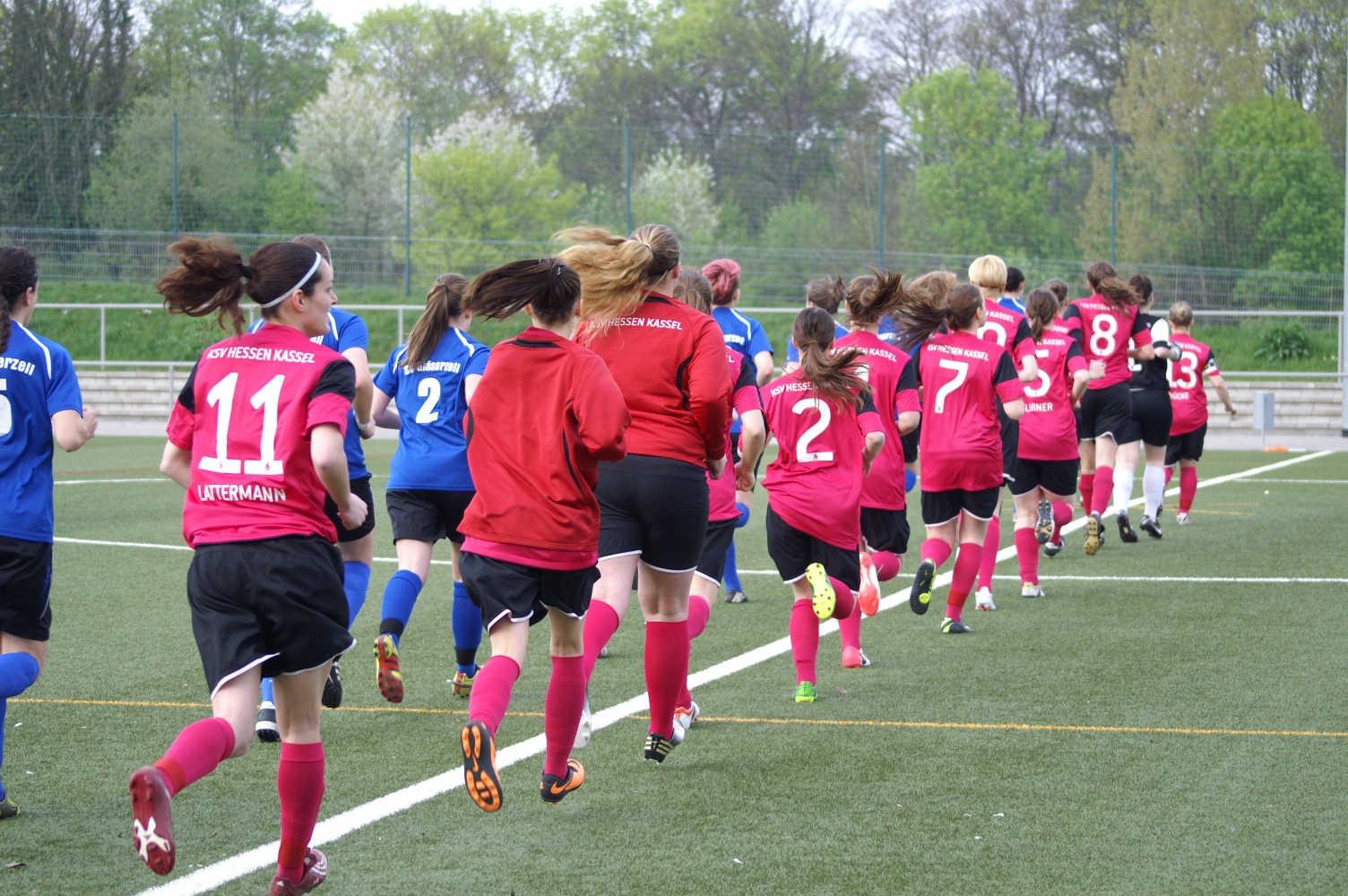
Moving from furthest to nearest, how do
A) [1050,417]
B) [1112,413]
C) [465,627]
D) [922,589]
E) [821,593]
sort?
[1112,413], [1050,417], [922,589], [465,627], [821,593]

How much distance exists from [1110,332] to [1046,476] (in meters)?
2.13

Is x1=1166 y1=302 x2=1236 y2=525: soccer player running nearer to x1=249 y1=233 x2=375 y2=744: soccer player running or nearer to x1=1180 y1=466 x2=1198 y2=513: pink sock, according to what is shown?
x1=1180 y1=466 x2=1198 y2=513: pink sock

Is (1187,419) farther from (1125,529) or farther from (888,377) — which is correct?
(888,377)

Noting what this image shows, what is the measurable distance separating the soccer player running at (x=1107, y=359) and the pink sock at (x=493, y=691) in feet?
24.5

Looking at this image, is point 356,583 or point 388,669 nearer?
point 388,669

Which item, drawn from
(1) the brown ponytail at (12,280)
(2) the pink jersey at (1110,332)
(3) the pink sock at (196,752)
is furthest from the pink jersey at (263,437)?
(2) the pink jersey at (1110,332)

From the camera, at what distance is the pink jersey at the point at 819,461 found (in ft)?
20.7

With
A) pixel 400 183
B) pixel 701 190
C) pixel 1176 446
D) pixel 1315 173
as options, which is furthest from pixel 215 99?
pixel 1176 446

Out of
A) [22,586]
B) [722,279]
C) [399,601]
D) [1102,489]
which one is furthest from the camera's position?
[1102,489]

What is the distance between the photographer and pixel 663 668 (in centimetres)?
504

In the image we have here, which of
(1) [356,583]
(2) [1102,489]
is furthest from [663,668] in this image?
Result: (2) [1102,489]

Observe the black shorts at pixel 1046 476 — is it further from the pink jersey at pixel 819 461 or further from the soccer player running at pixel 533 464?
the soccer player running at pixel 533 464

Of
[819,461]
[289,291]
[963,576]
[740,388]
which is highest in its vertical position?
[289,291]

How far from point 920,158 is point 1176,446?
726 inches
